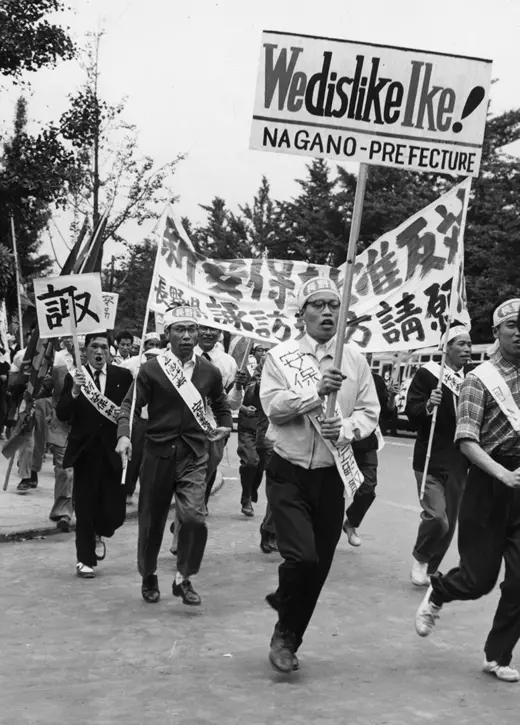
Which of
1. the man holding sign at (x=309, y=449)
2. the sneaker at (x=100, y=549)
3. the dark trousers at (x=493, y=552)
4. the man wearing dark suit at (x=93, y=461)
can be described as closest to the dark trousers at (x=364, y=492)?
the sneaker at (x=100, y=549)

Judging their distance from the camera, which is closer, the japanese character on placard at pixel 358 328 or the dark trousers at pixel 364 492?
the japanese character on placard at pixel 358 328

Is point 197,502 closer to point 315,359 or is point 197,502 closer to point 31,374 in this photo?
point 315,359

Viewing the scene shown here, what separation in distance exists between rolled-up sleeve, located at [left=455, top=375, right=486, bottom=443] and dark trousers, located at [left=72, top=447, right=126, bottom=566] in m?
3.22

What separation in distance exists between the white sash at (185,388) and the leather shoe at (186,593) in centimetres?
99

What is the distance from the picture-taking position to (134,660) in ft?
18.3

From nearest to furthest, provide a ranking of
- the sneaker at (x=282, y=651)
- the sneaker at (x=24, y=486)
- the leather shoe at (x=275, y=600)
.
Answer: the sneaker at (x=282, y=651) < the leather shoe at (x=275, y=600) < the sneaker at (x=24, y=486)

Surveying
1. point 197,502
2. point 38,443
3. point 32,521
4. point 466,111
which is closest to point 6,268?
point 38,443

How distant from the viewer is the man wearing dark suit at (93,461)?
7.97m

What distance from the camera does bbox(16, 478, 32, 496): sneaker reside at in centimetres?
1208

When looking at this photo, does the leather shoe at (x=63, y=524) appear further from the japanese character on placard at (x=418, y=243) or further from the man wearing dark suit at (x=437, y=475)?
the japanese character on placard at (x=418, y=243)

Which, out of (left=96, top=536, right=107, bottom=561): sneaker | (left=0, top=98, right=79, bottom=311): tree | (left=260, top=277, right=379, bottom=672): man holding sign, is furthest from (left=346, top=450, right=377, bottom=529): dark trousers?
(left=0, top=98, right=79, bottom=311): tree

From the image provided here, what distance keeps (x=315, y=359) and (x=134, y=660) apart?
5.78 ft

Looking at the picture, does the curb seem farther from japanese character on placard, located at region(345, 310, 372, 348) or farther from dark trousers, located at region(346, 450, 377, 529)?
japanese character on placard, located at region(345, 310, 372, 348)

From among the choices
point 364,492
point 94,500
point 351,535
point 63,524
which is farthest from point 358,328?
point 63,524
